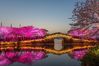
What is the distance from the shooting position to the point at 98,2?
3253cm

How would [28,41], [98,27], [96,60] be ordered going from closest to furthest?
[96,60] < [98,27] < [28,41]

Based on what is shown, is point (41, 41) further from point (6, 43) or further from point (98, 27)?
point (98, 27)

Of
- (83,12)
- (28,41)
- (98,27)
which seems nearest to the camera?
(98,27)

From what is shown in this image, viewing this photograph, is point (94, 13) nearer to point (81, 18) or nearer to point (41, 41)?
point (81, 18)

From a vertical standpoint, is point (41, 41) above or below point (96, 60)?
below

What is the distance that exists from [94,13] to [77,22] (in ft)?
5.24

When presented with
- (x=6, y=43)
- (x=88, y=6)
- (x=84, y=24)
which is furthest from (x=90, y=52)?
(x=6, y=43)

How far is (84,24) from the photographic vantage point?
30.9m

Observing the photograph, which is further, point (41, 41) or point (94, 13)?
point (41, 41)

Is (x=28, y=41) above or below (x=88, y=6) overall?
below

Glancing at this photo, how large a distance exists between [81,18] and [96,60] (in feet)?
24.6

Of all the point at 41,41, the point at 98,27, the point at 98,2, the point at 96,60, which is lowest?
the point at 41,41

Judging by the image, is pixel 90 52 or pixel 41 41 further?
pixel 41 41

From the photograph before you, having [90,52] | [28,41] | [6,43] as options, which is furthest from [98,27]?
[28,41]
